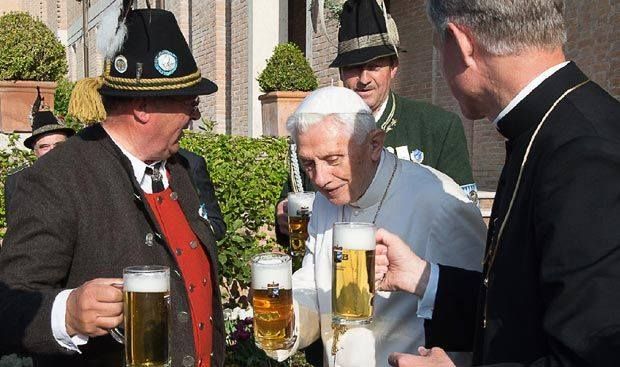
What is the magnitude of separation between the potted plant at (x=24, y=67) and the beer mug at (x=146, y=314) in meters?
9.56

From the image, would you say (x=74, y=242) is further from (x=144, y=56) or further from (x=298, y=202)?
(x=298, y=202)

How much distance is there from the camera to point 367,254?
2.13 metres

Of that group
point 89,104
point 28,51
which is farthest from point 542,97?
point 28,51

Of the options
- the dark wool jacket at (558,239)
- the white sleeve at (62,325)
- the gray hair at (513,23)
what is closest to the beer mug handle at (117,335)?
the white sleeve at (62,325)

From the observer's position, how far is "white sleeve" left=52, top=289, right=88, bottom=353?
7.22 ft

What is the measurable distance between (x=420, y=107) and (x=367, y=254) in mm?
1851

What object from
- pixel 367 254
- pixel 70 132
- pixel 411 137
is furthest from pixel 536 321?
pixel 70 132

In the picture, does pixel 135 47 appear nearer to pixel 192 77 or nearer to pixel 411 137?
pixel 192 77

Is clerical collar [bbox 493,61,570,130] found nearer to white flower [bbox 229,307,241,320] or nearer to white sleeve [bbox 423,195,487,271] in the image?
white sleeve [bbox 423,195,487,271]

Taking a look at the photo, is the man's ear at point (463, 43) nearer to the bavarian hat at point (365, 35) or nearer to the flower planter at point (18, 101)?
the bavarian hat at point (365, 35)

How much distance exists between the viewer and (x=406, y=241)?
2658 millimetres

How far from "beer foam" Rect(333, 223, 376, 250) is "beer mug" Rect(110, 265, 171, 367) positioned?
0.53 m

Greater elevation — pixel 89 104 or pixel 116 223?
pixel 89 104

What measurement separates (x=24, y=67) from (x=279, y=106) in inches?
170
